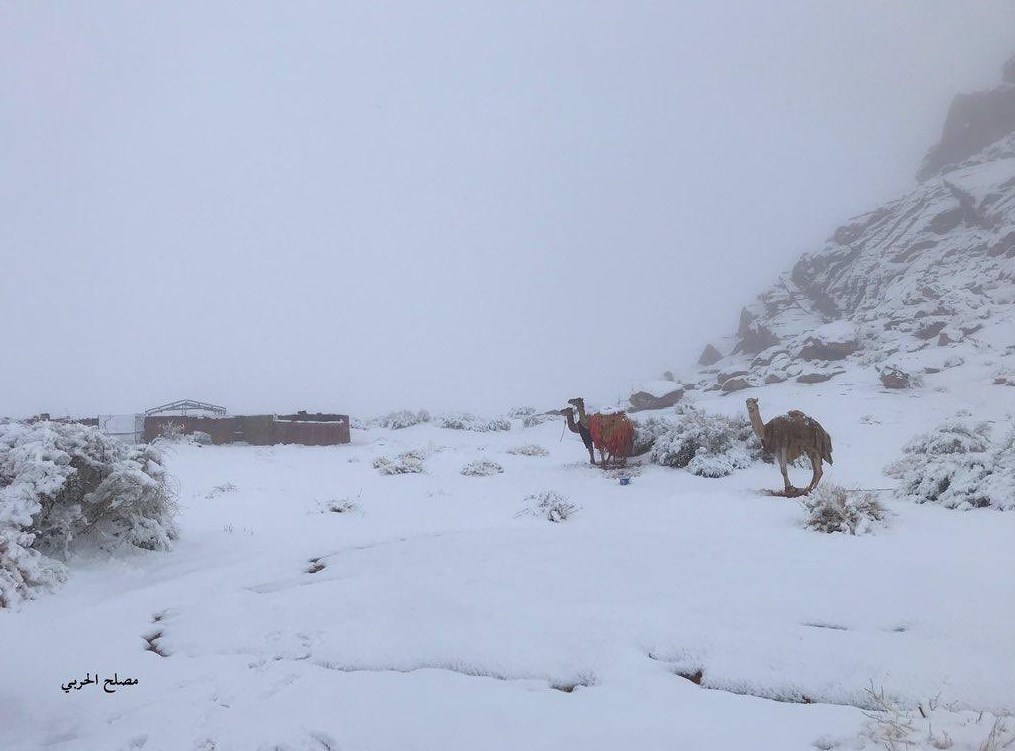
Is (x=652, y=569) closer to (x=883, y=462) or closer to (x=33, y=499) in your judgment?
(x=33, y=499)

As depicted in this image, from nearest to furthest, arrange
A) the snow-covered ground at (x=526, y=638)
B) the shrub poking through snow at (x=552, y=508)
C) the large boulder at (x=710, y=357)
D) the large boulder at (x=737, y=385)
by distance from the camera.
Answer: the snow-covered ground at (x=526, y=638) → the shrub poking through snow at (x=552, y=508) → the large boulder at (x=737, y=385) → the large boulder at (x=710, y=357)

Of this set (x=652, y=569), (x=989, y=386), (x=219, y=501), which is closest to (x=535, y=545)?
(x=652, y=569)

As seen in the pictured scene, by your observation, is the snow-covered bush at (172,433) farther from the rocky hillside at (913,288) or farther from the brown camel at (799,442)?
the rocky hillside at (913,288)

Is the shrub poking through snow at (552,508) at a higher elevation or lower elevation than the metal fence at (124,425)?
lower

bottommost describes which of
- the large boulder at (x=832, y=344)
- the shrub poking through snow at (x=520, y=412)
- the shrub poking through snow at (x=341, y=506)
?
the shrub poking through snow at (x=341, y=506)

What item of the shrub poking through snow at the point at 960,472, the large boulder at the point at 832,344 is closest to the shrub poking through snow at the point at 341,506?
the shrub poking through snow at the point at 960,472

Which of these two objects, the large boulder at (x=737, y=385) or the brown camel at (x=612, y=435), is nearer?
the brown camel at (x=612, y=435)

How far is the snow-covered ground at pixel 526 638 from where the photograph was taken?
2770 millimetres

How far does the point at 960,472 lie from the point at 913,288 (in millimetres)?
37385

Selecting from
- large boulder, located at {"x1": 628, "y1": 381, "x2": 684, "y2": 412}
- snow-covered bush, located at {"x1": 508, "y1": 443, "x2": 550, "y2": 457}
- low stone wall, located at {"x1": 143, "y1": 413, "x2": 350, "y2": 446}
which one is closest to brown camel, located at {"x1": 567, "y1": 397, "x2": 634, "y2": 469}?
snow-covered bush, located at {"x1": 508, "y1": 443, "x2": 550, "y2": 457}

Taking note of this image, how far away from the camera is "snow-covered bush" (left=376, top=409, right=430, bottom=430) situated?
1095 inches

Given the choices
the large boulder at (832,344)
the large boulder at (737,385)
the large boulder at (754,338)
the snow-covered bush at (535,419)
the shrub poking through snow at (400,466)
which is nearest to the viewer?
the shrub poking through snow at (400,466)

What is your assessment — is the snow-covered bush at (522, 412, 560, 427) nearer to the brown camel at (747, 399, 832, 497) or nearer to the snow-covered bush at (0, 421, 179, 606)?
the brown camel at (747, 399, 832, 497)

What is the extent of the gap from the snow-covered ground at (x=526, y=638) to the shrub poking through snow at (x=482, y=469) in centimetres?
547
